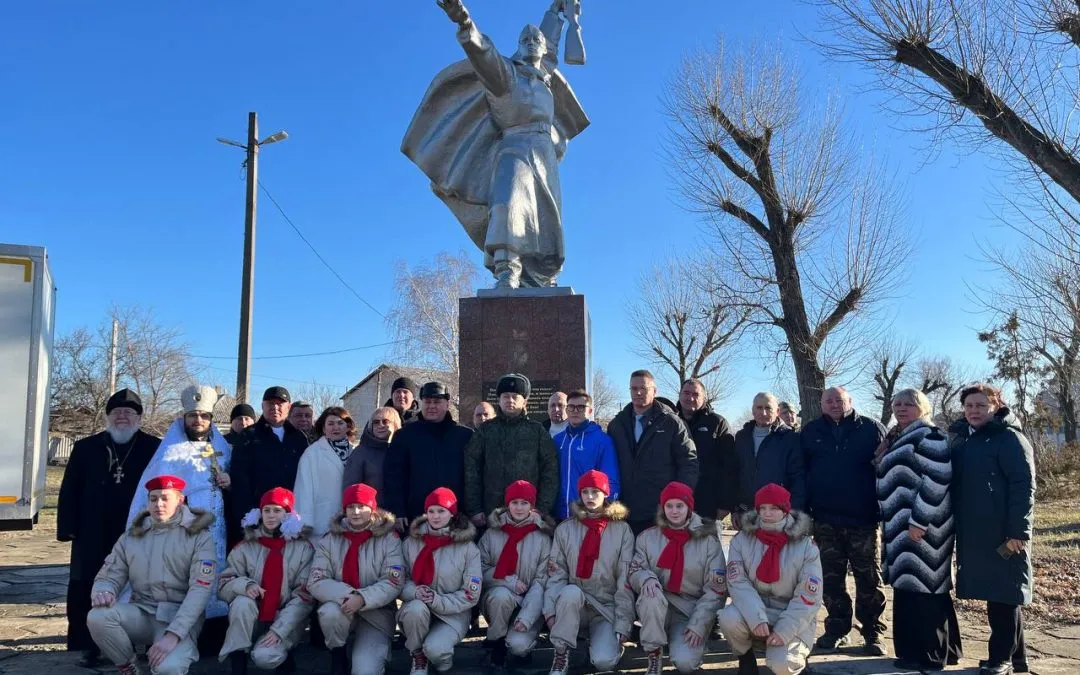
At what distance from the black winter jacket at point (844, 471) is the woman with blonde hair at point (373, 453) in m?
2.62

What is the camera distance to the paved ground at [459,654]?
4.42m

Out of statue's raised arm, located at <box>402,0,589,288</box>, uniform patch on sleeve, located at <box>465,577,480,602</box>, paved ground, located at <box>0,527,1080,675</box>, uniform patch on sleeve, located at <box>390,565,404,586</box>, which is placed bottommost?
paved ground, located at <box>0,527,1080,675</box>

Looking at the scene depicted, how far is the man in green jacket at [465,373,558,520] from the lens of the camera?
4.78 metres

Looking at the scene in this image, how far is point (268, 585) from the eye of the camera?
14.3 feet

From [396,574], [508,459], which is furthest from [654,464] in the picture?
[396,574]

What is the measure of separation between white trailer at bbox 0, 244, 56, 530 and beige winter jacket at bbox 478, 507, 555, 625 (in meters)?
6.59

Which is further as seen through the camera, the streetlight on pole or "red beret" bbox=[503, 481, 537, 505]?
the streetlight on pole

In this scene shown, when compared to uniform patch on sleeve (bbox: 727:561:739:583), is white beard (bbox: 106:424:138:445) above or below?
above

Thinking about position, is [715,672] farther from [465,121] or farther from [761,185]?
[761,185]

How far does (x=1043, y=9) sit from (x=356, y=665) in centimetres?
797

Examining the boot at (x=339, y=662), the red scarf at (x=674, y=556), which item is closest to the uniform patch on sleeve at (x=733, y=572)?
the red scarf at (x=674, y=556)

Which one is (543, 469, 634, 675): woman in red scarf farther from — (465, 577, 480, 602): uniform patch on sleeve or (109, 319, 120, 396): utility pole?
(109, 319, 120, 396): utility pole

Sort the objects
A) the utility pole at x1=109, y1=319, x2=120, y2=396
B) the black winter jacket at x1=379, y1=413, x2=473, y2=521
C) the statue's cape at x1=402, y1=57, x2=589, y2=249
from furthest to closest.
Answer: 1. the utility pole at x1=109, y1=319, x2=120, y2=396
2. the statue's cape at x1=402, y1=57, x2=589, y2=249
3. the black winter jacket at x1=379, y1=413, x2=473, y2=521

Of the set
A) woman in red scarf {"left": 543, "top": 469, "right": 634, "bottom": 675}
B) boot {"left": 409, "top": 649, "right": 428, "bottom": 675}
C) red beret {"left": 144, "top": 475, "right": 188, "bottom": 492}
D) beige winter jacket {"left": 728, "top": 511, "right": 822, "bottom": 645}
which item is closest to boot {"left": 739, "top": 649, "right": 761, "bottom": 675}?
beige winter jacket {"left": 728, "top": 511, "right": 822, "bottom": 645}
